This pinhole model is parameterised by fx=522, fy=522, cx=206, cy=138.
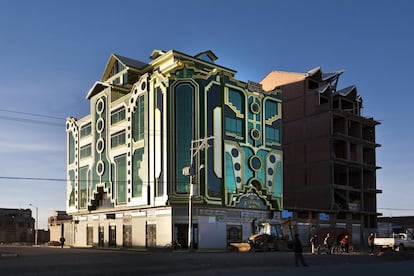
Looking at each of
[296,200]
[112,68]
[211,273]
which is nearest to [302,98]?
[296,200]

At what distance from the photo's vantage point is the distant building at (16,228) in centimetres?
11188

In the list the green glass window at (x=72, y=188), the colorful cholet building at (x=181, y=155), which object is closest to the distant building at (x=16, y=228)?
the green glass window at (x=72, y=188)

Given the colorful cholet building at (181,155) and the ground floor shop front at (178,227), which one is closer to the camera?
the ground floor shop front at (178,227)

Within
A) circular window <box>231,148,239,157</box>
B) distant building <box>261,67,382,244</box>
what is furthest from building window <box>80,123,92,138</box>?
distant building <box>261,67,382,244</box>

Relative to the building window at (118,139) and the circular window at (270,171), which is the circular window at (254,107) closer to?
the circular window at (270,171)

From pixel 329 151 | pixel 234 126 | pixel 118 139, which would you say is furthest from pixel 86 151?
pixel 329 151

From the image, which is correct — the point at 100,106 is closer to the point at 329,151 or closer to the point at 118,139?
the point at 118,139

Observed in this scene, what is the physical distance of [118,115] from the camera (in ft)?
202

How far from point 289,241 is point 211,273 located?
26433mm

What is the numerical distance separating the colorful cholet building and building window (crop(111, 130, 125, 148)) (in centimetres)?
12

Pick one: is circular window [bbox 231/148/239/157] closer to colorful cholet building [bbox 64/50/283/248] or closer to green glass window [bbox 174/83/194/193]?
colorful cholet building [bbox 64/50/283/248]

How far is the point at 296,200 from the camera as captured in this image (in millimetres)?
76438

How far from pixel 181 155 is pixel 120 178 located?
1111 cm

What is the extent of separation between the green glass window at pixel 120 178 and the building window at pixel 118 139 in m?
1.65
